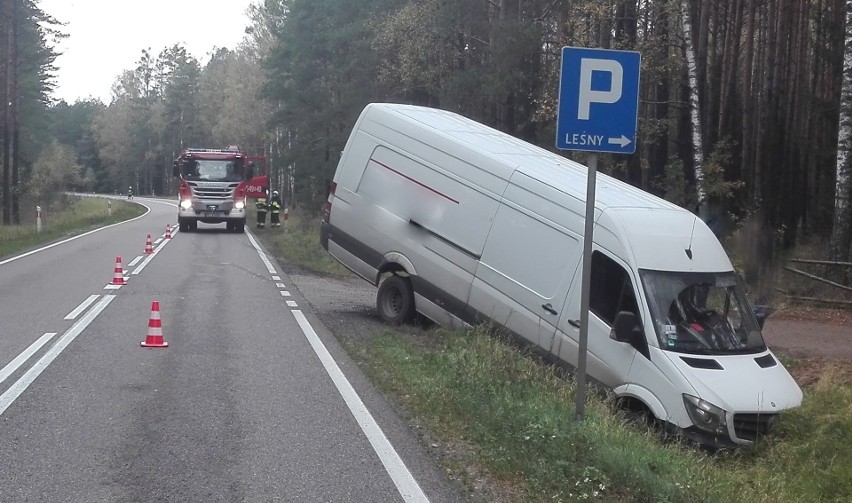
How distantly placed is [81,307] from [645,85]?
16957 mm

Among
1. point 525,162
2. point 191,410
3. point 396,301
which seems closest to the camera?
point 191,410

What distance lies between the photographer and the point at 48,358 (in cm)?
996

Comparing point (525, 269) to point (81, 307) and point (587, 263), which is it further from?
point (81, 307)

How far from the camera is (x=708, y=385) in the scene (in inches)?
331

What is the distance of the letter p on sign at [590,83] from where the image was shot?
6.98 metres

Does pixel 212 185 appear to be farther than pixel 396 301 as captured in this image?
Yes

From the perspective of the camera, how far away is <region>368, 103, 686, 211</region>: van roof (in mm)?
10688

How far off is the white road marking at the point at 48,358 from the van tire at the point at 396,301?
4147 mm

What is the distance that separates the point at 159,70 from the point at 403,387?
119 metres

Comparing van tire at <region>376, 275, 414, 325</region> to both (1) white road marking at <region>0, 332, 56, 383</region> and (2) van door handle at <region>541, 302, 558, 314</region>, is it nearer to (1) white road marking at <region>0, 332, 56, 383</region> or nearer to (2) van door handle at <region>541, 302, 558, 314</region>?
(2) van door handle at <region>541, 302, 558, 314</region>

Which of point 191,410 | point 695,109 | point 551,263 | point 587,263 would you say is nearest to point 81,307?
point 191,410

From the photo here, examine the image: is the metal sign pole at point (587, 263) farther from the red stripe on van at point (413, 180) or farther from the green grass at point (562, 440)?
the red stripe on van at point (413, 180)

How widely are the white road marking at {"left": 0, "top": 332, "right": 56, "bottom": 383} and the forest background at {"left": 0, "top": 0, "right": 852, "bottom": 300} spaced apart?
1387 centimetres

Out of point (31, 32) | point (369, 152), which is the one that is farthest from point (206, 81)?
point (369, 152)
